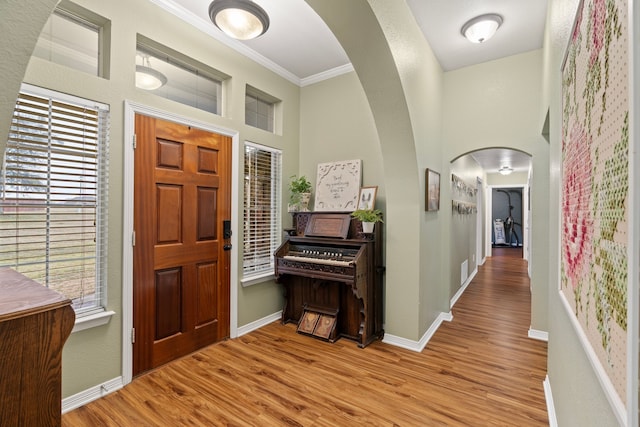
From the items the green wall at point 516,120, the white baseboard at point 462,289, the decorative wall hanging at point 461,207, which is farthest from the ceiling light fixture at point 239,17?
the white baseboard at point 462,289

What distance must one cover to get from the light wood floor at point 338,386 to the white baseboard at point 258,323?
3.2 inches

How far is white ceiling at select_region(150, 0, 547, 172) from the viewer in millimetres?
2453

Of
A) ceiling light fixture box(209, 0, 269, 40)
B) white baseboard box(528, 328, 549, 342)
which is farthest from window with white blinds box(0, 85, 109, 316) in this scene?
white baseboard box(528, 328, 549, 342)

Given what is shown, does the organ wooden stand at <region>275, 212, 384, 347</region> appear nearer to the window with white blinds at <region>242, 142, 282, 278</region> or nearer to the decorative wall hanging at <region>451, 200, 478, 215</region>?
the window with white blinds at <region>242, 142, 282, 278</region>

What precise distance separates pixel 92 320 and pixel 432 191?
9.97 feet

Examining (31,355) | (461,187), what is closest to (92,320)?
(31,355)

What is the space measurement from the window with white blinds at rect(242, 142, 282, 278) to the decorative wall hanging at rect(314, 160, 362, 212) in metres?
0.50

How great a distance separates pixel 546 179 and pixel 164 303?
12.3 ft

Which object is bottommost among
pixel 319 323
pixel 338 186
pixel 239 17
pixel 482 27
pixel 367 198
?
pixel 319 323

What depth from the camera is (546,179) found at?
299 centimetres

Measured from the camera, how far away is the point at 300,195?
11.9 ft

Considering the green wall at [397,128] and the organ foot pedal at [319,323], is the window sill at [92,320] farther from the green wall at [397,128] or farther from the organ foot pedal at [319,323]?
the organ foot pedal at [319,323]

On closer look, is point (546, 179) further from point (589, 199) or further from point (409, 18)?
point (589, 199)

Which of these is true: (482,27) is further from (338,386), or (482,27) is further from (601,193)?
(338,386)
